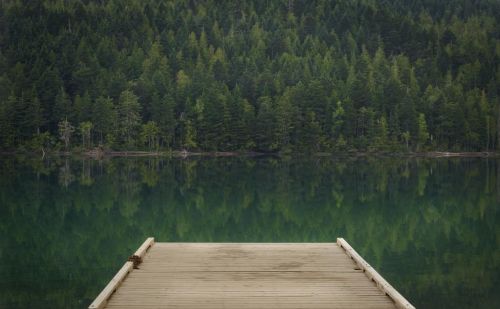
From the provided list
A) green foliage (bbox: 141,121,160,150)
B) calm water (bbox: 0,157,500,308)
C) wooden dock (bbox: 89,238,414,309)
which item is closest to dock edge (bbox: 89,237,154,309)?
wooden dock (bbox: 89,238,414,309)

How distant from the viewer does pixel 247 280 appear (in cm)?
1174

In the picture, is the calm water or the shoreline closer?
the calm water

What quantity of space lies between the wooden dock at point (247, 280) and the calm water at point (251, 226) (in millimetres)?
1502

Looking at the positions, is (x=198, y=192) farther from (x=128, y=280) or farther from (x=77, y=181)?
(x=128, y=280)

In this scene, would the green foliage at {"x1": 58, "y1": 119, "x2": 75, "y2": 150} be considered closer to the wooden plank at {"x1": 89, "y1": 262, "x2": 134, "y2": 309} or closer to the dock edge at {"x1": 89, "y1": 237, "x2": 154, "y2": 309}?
the dock edge at {"x1": 89, "y1": 237, "x2": 154, "y2": 309}

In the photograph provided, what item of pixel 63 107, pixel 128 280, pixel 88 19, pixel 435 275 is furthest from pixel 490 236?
pixel 88 19

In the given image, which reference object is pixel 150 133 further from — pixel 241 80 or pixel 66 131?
pixel 241 80

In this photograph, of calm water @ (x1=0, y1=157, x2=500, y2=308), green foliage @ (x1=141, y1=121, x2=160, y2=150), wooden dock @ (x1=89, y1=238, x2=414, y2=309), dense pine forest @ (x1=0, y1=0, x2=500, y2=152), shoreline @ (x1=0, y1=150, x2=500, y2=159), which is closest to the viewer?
wooden dock @ (x1=89, y1=238, x2=414, y2=309)

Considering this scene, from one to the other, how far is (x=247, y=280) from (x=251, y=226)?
11167 mm

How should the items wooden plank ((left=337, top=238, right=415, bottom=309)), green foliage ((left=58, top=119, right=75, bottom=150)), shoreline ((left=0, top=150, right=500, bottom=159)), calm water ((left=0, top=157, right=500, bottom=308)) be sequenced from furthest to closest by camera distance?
1. green foliage ((left=58, top=119, right=75, bottom=150))
2. shoreline ((left=0, top=150, right=500, bottom=159))
3. calm water ((left=0, top=157, right=500, bottom=308))
4. wooden plank ((left=337, top=238, right=415, bottom=309))

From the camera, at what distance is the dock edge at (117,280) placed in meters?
9.75

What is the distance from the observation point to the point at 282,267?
42.3 ft

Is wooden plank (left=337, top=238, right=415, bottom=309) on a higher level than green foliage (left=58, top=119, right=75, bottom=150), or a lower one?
lower

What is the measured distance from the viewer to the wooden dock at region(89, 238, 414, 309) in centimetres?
1023
